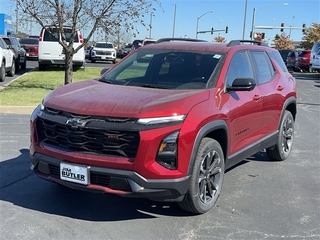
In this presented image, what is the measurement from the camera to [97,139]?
3.79m

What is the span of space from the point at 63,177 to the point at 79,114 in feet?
2.04

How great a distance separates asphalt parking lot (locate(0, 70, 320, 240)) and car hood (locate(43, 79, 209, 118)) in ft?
3.58

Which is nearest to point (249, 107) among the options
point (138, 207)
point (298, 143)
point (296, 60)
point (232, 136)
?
point (232, 136)

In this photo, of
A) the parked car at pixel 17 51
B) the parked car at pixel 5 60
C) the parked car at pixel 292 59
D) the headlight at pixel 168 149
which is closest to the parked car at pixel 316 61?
the parked car at pixel 292 59

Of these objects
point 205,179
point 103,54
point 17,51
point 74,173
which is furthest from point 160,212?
point 103,54

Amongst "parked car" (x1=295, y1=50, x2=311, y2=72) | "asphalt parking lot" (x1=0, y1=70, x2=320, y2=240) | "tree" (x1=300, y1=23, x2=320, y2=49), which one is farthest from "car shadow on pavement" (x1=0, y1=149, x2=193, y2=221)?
"tree" (x1=300, y1=23, x2=320, y2=49)

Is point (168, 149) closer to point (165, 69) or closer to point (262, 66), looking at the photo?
point (165, 69)

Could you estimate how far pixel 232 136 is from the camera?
472 centimetres

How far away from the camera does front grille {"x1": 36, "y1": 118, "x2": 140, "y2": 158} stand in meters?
3.71

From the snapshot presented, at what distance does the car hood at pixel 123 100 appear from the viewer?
12.4 feet

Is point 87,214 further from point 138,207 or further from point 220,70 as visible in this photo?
point 220,70

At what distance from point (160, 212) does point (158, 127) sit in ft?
3.74

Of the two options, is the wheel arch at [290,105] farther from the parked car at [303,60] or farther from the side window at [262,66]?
the parked car at [303,60]

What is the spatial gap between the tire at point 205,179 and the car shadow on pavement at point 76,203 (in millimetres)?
233
